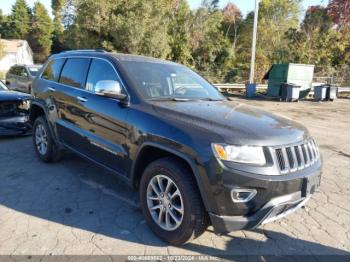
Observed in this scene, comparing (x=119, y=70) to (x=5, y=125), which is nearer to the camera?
(x=119, y=70)

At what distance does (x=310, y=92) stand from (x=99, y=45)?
1507cm

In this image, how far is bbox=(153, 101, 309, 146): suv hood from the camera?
9.05 ft

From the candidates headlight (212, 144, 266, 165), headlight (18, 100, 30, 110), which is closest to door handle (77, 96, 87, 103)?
headlight (212, 144, 266, 165)

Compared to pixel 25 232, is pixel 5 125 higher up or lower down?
higher up

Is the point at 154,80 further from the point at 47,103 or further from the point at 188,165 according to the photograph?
the point at 47,103

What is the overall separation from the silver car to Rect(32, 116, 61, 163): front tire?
8064 mm

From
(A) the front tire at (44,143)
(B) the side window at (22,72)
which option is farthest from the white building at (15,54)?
(A) the front tire at (44,143)

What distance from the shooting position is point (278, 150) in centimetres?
278

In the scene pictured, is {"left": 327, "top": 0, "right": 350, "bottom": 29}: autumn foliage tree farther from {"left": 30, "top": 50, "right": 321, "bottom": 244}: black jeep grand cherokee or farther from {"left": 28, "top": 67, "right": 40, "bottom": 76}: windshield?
{"left": 30, "top": 50, "right": 321, "bottom": 244}: black jeep grand cherokee

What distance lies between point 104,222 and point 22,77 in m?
12.0

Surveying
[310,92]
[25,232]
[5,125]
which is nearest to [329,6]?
[310,92]

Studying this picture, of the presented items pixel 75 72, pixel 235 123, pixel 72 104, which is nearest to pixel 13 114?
pixel 75 72

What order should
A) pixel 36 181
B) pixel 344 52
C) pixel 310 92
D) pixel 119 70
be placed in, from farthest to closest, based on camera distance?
1. pixel 344 52
2. pixel 310 92
3. pixel 36 181
4. pixel 119 70

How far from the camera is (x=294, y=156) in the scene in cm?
288
